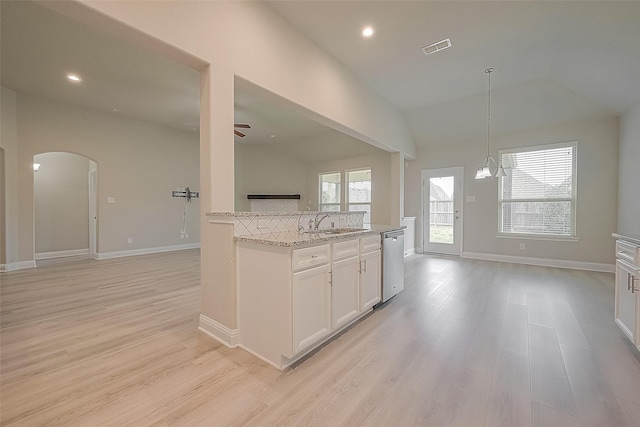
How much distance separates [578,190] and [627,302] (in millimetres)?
3660

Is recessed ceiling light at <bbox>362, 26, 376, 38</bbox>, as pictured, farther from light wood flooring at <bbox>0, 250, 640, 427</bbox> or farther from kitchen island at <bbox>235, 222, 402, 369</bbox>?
light wood flooring at <bbox>0, 250, 640, 427</bbox>

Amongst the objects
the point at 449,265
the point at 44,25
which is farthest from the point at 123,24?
the point at 449,265

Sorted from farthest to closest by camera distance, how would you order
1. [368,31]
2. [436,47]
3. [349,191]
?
[349,191], [436,47], [368,31]

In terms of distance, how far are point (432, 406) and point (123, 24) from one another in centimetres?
316

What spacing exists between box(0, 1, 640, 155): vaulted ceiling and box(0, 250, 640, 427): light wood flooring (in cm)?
314

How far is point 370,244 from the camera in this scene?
2.88m

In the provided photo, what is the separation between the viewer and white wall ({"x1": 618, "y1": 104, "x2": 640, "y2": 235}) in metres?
3.94

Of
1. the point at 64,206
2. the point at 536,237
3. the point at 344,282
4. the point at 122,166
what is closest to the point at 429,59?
the point at 344,282

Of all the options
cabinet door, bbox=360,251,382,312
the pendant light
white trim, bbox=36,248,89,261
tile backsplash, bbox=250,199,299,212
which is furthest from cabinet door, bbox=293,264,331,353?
white trim, bbox=36,248,89,261

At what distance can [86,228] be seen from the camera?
6590 mm

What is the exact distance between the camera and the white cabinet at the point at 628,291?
208 cm

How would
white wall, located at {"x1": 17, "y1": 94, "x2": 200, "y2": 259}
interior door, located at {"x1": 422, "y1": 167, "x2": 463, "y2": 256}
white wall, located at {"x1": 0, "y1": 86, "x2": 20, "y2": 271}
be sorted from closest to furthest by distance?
white wall, located at {"x1": 0, "y1": 86, "x2": 20, "y2": 271}
white wall, located at {"x1": 17, "y1": 94, "x2": 200, "y2": 259}
interior door, located at {"x1": 422, "y1": 167, "x2": 463, "y2": 256}

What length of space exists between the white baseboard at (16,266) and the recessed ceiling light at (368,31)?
22.7 feet

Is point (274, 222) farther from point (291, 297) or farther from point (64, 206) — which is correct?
point (64, 206)
